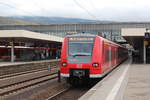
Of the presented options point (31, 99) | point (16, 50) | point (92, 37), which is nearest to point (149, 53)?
point (16, 50)

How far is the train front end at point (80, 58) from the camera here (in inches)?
560

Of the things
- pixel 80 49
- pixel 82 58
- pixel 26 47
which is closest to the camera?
pixel 82 58

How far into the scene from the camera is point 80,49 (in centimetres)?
1491

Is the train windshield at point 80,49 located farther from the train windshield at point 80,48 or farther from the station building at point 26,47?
the station building at point 26,47

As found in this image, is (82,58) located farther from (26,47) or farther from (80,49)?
(26,47)

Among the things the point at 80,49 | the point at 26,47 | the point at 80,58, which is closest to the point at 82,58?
the point at 80,58

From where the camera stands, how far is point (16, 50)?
164 feet

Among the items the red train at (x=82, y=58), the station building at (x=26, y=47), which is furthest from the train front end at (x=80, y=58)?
the station building at (x=26, y=47)

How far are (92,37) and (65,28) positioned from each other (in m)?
57.5

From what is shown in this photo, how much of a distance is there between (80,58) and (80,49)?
2.00ft

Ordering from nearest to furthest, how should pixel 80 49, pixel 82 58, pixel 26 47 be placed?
1. pixel 82 58
2. pixel 80 49
3. pixel 26 47

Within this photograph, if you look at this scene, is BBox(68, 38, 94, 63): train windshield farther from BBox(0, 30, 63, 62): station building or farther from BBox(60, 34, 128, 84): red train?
BBox(0, 30, 63, 62): station building

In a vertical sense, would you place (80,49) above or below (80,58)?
above

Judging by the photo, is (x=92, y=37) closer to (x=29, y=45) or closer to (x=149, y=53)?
(x=149, y=53)
